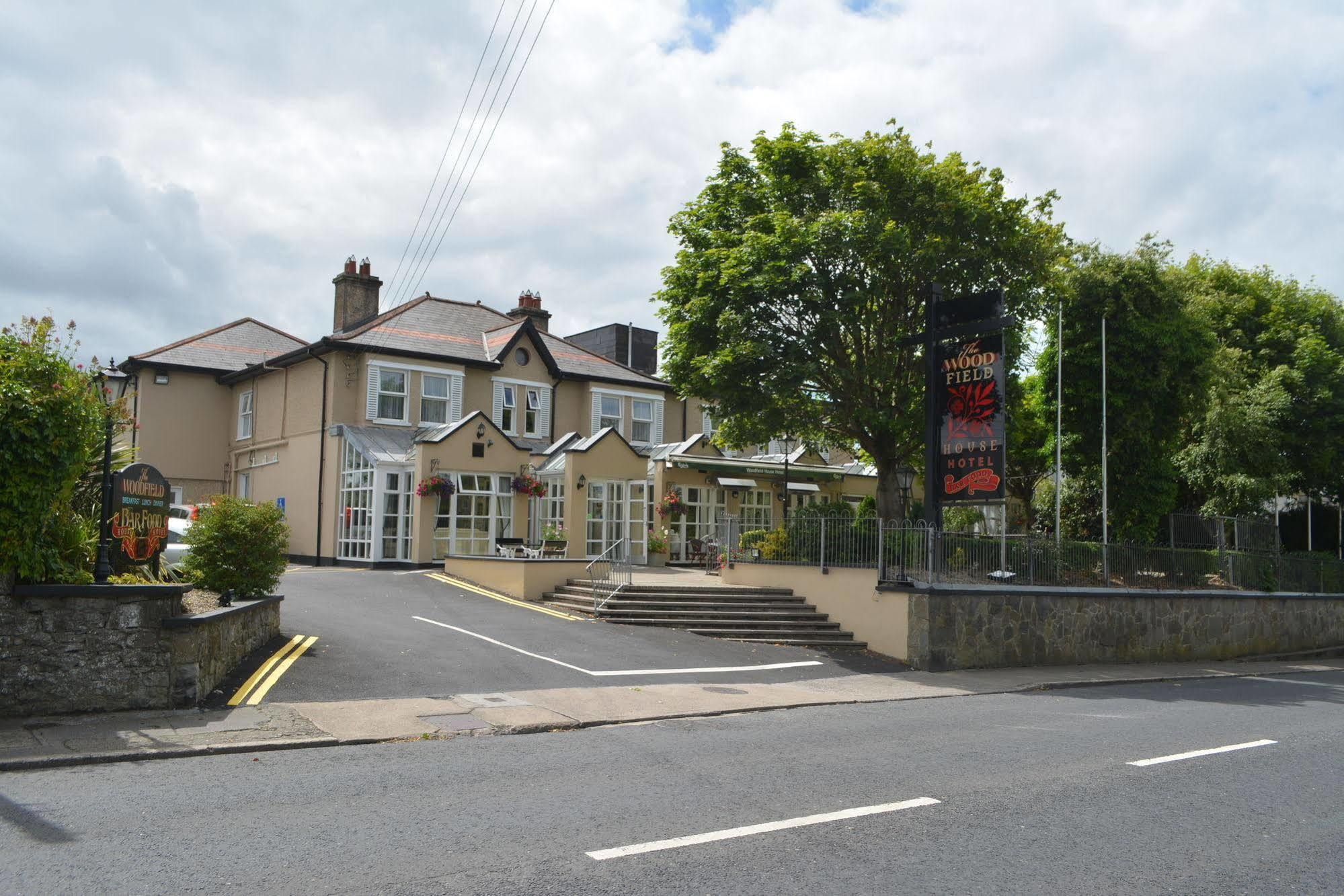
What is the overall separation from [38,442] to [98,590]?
59.7 inches

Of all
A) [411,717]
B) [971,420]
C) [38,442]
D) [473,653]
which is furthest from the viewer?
[971,420]

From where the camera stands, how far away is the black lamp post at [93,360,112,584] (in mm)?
9688

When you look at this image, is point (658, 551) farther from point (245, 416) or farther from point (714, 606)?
point (245, 416)

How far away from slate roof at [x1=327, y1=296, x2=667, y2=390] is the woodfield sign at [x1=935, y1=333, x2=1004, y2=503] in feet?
55.4

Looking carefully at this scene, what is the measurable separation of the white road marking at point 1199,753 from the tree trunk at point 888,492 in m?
10.5

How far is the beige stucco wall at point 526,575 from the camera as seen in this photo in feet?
68.8

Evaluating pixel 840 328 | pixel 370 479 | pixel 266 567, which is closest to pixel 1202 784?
pixel 266 567

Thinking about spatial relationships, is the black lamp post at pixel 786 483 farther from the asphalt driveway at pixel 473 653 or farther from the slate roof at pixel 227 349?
the slate roof at pixel 227 349

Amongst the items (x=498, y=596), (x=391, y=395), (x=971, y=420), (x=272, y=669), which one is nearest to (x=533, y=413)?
(x=391, y=395)

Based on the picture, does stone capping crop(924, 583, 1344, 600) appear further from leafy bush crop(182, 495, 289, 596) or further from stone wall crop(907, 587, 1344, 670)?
leafy bush crop(182, 495, 289, 596)

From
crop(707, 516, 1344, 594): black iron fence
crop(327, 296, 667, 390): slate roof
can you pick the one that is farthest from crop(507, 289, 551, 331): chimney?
crop(707, 516, 1344, 594): black iron fence

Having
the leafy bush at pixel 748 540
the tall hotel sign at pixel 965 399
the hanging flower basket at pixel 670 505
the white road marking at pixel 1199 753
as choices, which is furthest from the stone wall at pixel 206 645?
the hanging flower basket at pixel 670 505

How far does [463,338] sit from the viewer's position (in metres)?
32.0

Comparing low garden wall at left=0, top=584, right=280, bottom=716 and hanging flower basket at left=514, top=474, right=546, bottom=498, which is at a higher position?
hanging flower basket at left=514, top=474, right=546, bottom=498
